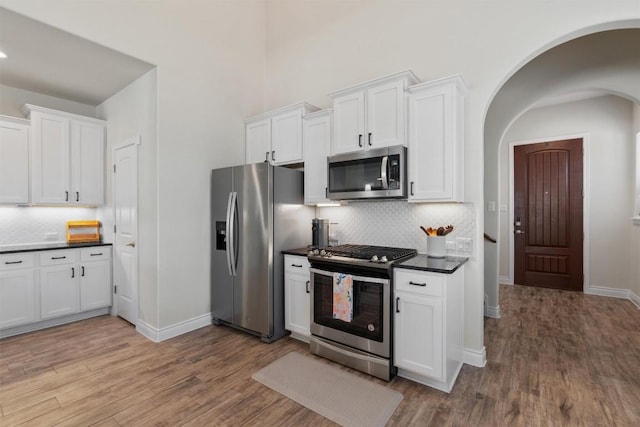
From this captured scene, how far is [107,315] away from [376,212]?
3755 millimetres

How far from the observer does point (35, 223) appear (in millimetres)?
3885

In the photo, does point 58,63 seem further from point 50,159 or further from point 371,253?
point 371,253

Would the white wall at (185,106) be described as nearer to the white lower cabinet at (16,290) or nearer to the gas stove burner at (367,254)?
the white lower cabinet at (16,290)

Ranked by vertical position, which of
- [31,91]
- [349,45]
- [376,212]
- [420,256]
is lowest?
[420,256]

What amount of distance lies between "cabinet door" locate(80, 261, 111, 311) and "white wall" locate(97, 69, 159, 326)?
2.89 feet

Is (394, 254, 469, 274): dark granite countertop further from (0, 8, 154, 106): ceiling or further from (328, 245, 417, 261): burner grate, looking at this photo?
(0, 8, 154, 106): ceiling

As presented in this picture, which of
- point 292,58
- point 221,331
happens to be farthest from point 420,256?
point 292,58

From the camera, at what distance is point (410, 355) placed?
2281 millimetres

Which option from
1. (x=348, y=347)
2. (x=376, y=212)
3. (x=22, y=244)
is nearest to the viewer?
(x=348, y=347)

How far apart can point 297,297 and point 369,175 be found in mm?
1436

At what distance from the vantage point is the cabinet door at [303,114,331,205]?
320cm

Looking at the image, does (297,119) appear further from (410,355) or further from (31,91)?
(31,91)

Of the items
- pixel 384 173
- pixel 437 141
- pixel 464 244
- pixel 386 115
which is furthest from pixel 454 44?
pixel 464 244

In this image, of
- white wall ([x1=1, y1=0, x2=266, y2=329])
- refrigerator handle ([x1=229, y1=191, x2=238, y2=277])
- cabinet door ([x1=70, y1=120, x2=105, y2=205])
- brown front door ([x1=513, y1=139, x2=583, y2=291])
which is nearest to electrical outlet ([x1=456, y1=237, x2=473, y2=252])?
refrigerator handle ([x1=229, y1=191, x2=238, y2=277])
